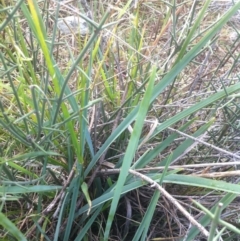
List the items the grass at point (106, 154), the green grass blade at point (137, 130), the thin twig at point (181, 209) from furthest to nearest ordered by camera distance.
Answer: the grass at point (106, 154), the green grass blade at point (137, 130), the thin twig at point (181, 209)

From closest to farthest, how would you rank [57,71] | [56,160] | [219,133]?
[57,71]
[56,160]
[219,133]

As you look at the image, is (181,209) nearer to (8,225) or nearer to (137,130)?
(137,130)

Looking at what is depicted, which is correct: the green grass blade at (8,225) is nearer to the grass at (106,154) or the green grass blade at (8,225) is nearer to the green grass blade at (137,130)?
the grass at (106,154)

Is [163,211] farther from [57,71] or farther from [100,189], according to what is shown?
[57,71]

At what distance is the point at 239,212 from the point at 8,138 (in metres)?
0.46

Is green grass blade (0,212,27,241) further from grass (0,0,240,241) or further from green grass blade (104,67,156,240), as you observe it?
green grass blade (104,67,156,240)

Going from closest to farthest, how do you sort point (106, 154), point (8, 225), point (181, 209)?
point (181, 209) < point (8, 225) < point (106, 154)

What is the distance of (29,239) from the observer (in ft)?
2.57

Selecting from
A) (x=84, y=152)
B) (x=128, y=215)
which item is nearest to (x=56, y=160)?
(x=84, y=152)

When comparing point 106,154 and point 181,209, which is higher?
point 181,209

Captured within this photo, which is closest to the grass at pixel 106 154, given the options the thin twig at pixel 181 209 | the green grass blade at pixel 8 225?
the green grass blade at pixel 8 225

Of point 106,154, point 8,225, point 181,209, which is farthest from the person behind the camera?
point 106,154

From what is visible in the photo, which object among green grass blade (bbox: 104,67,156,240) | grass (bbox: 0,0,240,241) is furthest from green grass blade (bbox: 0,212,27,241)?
green grass blade (bbox: 104,67,156,240)

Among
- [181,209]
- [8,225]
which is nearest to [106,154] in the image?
[8,225]
